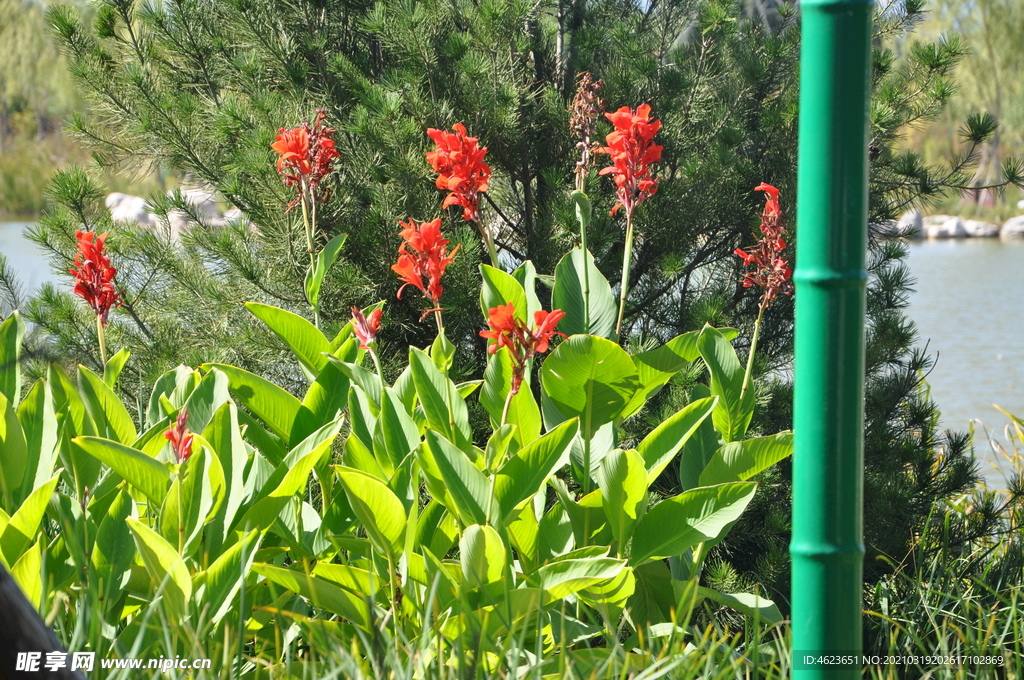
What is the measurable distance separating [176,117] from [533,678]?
1.93 meters

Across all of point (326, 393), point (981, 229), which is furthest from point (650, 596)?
point (981, 229)

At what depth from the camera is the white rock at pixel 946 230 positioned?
17750 mm

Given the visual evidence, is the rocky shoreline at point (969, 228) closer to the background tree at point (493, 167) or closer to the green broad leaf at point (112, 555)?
the background tree at point (493, 167)

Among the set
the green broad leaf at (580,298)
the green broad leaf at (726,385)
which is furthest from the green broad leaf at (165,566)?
the green broad leaf at (726,385)

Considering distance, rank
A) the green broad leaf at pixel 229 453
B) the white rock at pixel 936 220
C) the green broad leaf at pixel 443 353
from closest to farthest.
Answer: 1. the green broad leaf at pixel 229 453
2. the green broad leaf at pixel 443 353
3. the white rock at pixel 936 220

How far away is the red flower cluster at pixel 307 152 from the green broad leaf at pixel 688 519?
932 millimetres

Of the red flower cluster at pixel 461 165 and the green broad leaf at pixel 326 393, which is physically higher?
the red flower cluster at pixel 461 165

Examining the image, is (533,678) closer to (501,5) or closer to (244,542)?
(244,542)

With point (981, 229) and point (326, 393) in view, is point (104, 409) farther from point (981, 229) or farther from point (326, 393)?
point (981, 229)

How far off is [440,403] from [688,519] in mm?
482

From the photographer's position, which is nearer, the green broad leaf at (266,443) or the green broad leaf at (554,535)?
the green broad leaf at (554,535)

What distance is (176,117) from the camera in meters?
2.47

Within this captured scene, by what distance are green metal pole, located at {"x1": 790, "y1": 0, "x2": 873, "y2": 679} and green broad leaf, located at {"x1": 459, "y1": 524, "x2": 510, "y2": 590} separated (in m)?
0.44

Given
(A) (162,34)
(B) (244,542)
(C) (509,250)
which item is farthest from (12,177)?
(B) (244,542)
